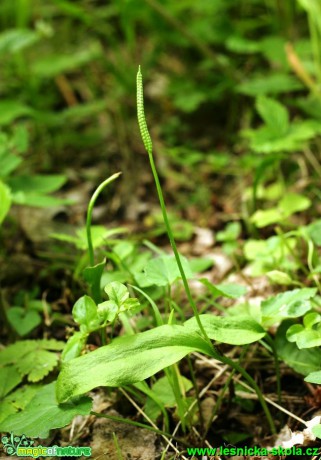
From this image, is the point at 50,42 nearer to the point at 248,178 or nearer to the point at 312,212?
the point at 248,178

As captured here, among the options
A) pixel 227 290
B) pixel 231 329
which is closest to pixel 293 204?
pixel 227 290

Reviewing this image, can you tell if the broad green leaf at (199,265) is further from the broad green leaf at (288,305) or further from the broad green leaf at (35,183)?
the broad green leaf at (35,183)

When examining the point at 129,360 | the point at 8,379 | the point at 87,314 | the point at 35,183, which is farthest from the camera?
the point at 35,183

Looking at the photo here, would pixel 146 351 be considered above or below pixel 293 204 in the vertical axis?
above

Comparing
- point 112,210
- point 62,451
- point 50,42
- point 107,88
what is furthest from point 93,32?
point 62,451

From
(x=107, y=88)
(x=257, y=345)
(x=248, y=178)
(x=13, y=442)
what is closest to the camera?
(x=13, y=442)

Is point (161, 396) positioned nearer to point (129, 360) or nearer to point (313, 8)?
point (129, 360)

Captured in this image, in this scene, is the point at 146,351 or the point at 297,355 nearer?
the point at 146,351
